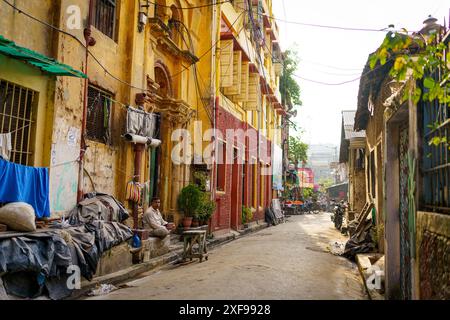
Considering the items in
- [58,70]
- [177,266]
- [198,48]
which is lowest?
[177,266]

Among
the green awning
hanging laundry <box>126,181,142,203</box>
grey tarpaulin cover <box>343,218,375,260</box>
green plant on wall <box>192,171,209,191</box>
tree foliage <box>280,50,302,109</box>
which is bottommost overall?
grey tarpaulin cover <box>343,218,375,260</box>

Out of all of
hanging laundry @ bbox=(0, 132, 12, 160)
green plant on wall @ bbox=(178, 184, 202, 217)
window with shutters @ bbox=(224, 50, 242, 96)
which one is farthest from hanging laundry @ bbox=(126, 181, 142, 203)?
window with shutters @ bbox=(224, 50, 242, 96)

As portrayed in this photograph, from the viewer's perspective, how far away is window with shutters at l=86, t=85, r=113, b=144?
9.17 meters

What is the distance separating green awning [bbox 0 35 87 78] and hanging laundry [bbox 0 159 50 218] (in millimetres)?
1654

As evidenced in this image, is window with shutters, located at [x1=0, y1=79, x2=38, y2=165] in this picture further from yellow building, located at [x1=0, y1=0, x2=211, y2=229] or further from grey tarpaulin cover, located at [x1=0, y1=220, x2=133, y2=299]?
grey tarpaulin cover, located at [x1=0, y1=220, x2=133, y2=299]

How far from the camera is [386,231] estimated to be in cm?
720

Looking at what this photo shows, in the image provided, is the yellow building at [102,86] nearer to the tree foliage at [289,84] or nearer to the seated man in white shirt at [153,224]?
the seated man in white shirt at [153,224]

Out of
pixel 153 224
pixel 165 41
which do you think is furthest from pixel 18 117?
pixel 165 41

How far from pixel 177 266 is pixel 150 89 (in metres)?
5.18

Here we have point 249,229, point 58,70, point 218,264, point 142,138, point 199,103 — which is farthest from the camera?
point 249,229

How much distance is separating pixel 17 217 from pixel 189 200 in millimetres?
7146

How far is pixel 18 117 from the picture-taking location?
7.13 meters

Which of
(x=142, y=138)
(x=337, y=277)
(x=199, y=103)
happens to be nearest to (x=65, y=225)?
(x=142, y=138)
